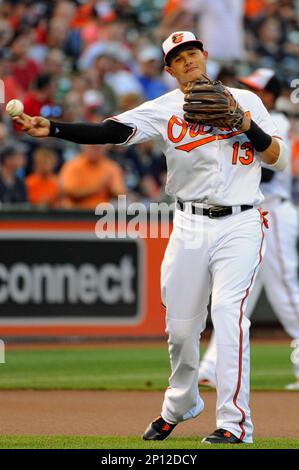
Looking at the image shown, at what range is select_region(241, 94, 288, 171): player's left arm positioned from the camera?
19.2 feet

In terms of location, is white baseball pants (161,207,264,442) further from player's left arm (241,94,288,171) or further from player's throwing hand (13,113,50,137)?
player's throwing hand (13,113,50,137)

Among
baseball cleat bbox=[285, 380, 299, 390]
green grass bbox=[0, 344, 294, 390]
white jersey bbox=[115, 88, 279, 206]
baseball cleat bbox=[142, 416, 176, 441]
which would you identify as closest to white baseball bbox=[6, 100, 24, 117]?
white jersey bbox=[115, 88, 279, 206]

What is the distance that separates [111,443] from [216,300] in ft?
3.05

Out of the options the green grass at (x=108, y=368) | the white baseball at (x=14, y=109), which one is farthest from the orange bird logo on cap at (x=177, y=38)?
the green grass at (x=108, y=368)

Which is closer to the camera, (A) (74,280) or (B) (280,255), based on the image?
(B) (280,255)

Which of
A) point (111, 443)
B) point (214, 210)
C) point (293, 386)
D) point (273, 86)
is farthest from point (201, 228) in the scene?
point (293, 386)

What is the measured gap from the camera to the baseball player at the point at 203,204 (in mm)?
5754

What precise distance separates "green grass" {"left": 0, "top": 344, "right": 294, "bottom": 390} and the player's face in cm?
364

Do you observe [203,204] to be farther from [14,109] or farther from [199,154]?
[14,109]

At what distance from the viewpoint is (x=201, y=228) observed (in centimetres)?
596

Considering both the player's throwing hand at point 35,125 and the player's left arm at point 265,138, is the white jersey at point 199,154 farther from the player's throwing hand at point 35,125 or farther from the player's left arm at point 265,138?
the player's throwing hand at point 35,125

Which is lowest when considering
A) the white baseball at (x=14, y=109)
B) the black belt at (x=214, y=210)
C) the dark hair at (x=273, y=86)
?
the black belt at (x=214, y=210)

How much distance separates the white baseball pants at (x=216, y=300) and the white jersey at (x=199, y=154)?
0.45ft
